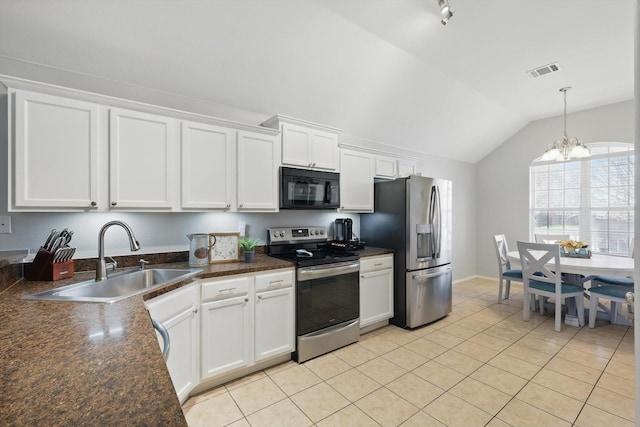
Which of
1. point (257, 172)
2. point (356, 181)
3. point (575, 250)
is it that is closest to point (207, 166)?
point (257, 172)

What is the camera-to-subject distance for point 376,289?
3.33 meters

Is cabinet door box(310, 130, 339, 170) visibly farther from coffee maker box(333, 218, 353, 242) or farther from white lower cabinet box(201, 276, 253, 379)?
white lower cabinet box(201, 276, 253, 379)

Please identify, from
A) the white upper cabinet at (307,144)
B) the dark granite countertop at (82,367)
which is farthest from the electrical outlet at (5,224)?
the white upper cabinet at (307,144)

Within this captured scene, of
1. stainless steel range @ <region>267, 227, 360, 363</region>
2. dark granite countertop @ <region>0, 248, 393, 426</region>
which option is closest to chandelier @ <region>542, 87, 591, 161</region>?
stainless steel range @ <region>267, 227, 360, 363</region>

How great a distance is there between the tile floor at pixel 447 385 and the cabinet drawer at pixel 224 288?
2.43ft

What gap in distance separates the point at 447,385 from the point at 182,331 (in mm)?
2096

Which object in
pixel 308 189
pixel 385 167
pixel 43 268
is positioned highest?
pixel 385 167

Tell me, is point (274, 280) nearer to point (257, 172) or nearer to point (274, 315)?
point (274, 315)

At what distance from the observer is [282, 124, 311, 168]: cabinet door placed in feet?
9.67

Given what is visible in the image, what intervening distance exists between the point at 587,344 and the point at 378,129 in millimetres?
3421

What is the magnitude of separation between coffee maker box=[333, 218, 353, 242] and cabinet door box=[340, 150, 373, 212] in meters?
0.20

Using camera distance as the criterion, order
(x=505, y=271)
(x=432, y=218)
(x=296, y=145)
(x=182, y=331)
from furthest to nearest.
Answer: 1. (x=505, y=271)
2. (x=432, y=218)
3. (x=296, y=145)
4. (x=182, y=331)

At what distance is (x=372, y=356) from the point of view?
9.16 ft

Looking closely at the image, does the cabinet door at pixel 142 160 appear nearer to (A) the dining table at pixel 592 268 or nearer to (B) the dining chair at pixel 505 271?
(A) the dining table at pixel 592 268
